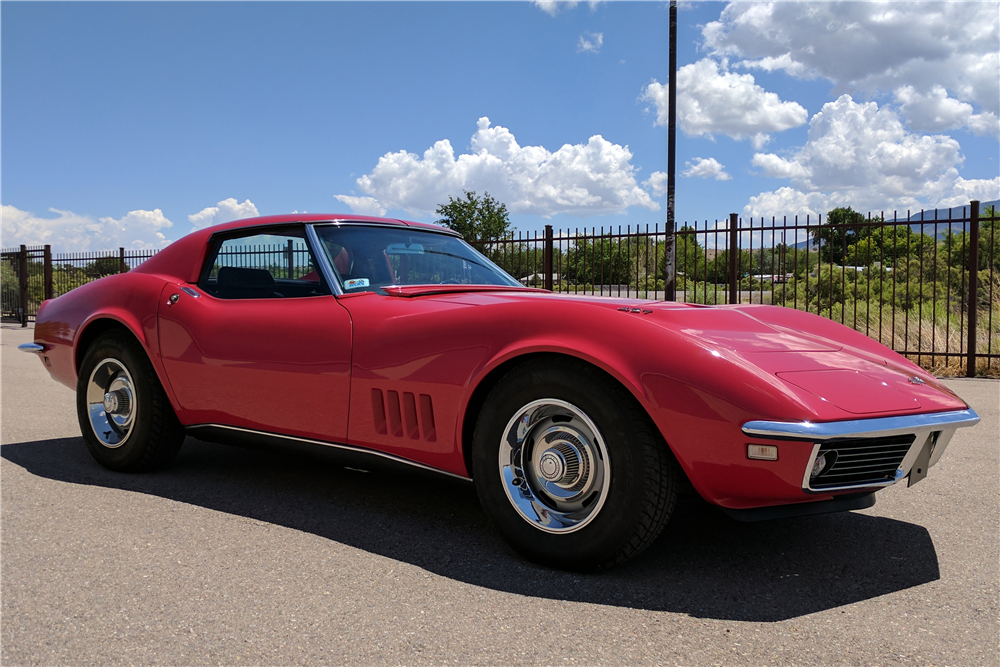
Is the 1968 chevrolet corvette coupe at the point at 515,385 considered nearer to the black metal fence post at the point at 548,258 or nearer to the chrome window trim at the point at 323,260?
the chrome window trim at the point at 323,260

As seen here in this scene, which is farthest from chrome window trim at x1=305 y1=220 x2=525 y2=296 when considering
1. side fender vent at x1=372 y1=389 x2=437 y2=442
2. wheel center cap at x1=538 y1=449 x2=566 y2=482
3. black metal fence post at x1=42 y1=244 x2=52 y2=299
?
black metal fence post at x1=42 y1=244 x2=52 y2=299

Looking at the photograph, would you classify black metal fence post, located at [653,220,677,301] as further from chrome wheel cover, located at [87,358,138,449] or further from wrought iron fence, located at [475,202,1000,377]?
chrome wheel cover, located at [87,358,138,449]

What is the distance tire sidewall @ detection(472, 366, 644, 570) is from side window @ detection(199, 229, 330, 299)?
3.74 feet

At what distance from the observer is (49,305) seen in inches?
184

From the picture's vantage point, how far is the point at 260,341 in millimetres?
3430

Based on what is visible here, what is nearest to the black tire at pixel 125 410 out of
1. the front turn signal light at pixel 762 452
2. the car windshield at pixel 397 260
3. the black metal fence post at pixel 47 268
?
the car windshield at pixel 397 260

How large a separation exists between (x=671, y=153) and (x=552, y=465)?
11002 mm

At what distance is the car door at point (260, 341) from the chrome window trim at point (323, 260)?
3cm

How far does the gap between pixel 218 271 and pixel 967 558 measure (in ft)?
11.7

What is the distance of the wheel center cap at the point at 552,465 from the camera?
2600mm

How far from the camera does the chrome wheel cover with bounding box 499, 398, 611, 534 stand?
8.40 feet

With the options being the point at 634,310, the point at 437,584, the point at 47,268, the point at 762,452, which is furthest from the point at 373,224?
the point at 47,268

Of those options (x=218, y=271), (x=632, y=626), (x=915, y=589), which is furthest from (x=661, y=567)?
(x=218, y=271)

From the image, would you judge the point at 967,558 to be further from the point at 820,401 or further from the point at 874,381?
the point at 820,401
